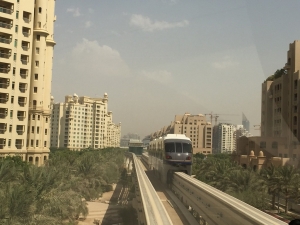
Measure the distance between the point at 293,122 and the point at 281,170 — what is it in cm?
2027

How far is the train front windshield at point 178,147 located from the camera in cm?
2352

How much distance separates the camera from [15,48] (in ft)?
115

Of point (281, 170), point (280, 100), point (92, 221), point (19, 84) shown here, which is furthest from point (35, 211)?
point (280, 100)

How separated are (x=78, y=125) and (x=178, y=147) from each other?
84320 millimetres

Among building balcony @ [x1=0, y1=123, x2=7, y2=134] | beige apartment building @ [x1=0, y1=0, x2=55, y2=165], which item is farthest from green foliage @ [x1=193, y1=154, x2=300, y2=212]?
building balcony @ [x1=0, y1=123, x2=7, y2=134]

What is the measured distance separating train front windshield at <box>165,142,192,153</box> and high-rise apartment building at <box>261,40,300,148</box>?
832 inches

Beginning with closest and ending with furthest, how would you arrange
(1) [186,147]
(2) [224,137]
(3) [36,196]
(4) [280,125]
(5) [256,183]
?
(3) [36,196], (5) [256,183], (1) [186,147], (4) [280,125], (2) [224,137]

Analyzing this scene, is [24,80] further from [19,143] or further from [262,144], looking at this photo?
[262,144]

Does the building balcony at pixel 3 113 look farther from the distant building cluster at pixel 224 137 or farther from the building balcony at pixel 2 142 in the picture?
the distant building cluster at pixel 224 137

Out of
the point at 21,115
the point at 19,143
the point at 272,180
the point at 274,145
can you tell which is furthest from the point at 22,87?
the point at 274,145

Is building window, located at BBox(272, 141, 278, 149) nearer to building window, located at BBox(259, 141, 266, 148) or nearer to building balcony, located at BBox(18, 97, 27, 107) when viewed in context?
building window, located at BBox(259, 141, 266, 148)

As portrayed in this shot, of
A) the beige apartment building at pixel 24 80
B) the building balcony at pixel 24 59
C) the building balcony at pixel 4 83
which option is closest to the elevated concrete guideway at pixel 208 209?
the beige apartment building at pixel 24 80

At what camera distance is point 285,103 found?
161 feet

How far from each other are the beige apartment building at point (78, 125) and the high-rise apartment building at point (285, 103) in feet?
196
